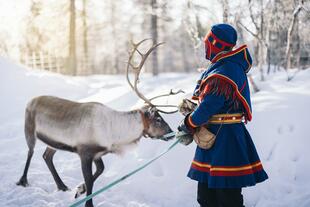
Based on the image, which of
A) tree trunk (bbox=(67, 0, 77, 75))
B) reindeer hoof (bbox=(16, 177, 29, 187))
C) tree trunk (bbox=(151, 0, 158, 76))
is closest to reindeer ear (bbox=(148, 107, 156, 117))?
reindeer hoof (bbox=(16, 177, 29, 187))

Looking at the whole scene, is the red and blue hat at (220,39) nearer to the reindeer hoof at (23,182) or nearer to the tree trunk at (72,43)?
the reindeer hoof at (23,182)

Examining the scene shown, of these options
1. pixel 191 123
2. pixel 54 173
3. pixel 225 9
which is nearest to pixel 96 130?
pixel 54 173

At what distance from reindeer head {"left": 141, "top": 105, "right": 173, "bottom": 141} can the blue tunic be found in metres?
1.06

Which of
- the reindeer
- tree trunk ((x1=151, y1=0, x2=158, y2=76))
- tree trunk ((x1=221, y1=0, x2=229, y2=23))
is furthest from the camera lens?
tree trunk ((x1=151, y1=0, x2=158, y2=76))

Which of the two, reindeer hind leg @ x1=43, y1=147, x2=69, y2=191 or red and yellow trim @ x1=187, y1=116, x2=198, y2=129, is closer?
red and yellow trim @ x1=187, y1=116, x2=198, y2=129

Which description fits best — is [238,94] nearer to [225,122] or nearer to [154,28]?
[225,122]

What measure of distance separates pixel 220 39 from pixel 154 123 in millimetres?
1373

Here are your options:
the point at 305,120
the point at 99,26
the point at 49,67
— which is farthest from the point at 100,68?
the point at 305,120

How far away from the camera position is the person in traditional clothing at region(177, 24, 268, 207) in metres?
2.59

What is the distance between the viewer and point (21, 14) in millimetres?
20188

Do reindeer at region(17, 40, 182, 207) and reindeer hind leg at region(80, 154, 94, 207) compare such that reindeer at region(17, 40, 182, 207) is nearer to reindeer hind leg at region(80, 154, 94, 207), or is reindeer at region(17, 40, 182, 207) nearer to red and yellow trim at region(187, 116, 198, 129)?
reindeer hind leg at region(80, 154, 94, 207)

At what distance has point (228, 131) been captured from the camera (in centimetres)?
271

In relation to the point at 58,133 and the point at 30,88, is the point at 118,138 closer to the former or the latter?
the point at 58,133

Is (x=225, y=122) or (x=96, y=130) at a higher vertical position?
(x=225, y=122)
